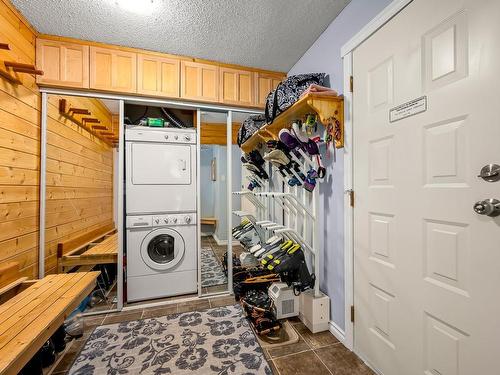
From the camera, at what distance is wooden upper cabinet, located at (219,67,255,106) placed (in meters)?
2.58

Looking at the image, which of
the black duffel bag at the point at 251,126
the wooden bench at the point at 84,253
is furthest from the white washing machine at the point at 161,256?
the black duffel bag at the point at 251,126

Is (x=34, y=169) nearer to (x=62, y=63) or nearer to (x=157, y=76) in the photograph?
(x=62, y=63)

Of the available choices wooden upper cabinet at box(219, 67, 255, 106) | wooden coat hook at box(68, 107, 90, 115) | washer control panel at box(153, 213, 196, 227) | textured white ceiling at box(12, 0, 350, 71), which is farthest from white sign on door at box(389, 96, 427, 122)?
wooden coat hook at box(68, 107, 90, 115)

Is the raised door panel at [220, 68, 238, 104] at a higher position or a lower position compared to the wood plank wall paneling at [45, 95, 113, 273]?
higher

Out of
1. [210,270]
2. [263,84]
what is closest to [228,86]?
[263,84]

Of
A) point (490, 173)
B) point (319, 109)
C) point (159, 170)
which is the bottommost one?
point (490, 173)

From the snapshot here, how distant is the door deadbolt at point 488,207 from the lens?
0.88 m

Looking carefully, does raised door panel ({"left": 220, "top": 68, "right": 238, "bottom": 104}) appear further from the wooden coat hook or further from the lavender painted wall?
the wooden coat hook

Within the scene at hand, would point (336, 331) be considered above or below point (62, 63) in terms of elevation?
below

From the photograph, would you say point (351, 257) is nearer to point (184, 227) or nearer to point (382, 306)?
point (382, 306)

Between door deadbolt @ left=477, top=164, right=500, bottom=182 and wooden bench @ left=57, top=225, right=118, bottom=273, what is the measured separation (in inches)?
111

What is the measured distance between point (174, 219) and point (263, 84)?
1830 mm

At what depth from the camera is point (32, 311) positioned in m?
1.32

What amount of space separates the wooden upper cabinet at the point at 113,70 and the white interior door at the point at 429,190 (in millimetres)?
2014
